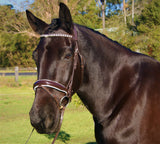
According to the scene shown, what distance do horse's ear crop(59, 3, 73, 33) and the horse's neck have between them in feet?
0.62

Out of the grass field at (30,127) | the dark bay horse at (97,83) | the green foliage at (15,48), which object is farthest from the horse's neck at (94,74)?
the green foliage at (15,48)

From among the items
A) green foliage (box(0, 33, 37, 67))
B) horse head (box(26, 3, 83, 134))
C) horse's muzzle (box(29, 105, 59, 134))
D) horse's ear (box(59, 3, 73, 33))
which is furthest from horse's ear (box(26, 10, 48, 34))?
green foliage (box(0, 33, 37, 67))

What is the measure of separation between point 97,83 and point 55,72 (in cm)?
55

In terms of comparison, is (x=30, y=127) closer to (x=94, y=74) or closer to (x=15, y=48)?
(x=94, y=74)

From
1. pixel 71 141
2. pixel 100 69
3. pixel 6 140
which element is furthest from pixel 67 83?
pixel 6 140

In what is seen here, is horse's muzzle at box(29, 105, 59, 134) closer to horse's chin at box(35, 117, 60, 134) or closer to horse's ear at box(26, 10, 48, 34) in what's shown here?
horse's chin at box(35, 117, 60, 134)

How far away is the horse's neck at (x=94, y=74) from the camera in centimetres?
245

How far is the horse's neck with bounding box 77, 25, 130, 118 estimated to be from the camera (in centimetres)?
245

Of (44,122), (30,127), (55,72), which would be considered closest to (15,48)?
(30,127)

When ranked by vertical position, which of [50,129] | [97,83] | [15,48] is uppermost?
[97,83]

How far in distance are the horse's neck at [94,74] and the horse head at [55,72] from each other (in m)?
0.12

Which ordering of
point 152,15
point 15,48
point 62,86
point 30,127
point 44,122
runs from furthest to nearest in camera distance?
point 15,48
point 152,15
point 30,127
point 62,86
point 44,122

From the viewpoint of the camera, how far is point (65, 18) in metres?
2.26

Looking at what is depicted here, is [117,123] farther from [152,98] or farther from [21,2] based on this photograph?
[21,2]
